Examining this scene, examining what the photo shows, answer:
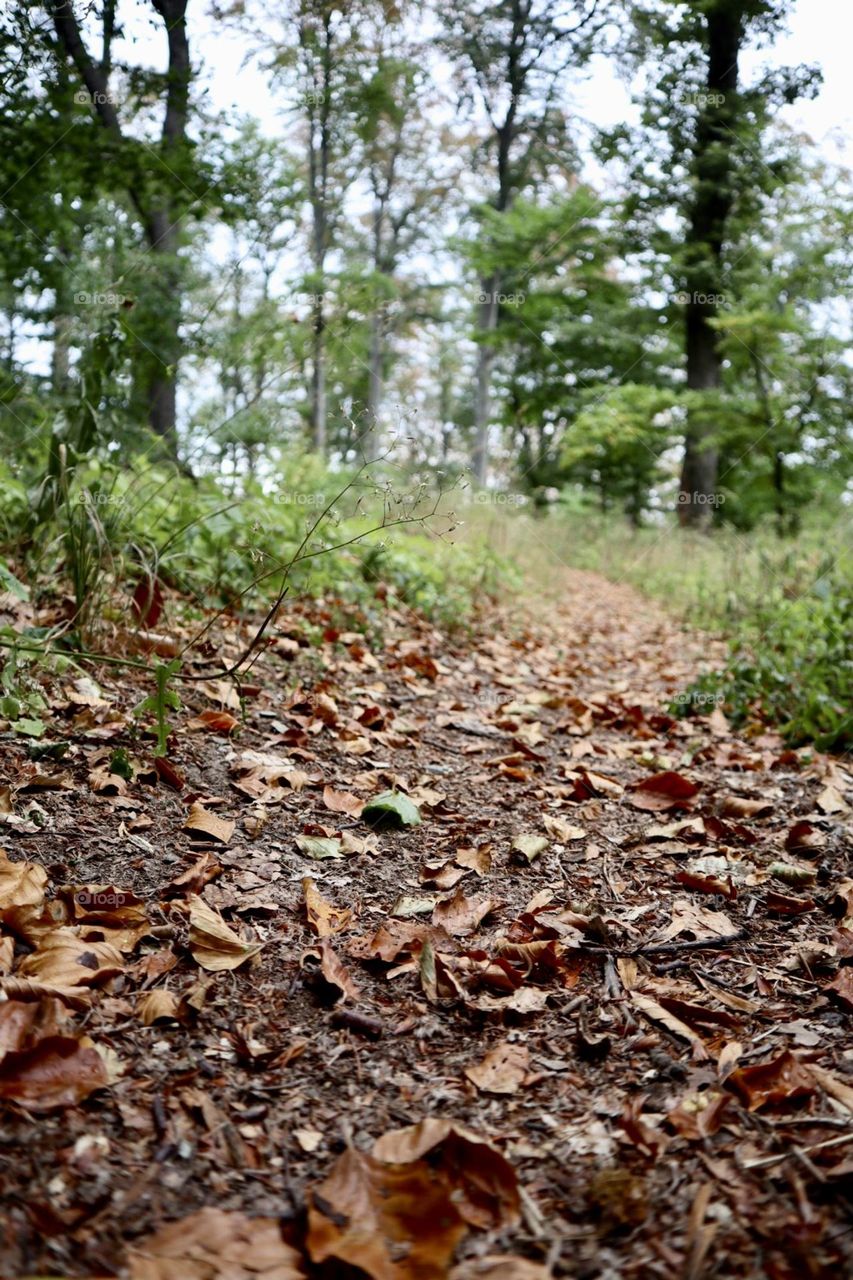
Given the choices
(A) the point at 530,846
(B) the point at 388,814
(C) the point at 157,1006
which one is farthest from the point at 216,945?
(A) the point at 530,846

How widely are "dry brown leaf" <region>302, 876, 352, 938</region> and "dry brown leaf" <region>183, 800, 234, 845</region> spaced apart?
286 mm

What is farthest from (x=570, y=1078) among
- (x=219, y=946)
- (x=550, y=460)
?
(x=550, y=460)

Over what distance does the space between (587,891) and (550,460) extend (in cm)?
2121

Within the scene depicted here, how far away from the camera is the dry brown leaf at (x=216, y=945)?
1.58 m

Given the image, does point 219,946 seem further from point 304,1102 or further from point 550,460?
point 550,460

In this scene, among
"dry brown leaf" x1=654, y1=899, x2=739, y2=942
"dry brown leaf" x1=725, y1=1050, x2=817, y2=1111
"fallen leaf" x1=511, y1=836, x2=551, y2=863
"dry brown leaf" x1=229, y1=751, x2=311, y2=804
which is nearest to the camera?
"dry brown leaf" x1=725, y1=1050, x2=817, y2=1111

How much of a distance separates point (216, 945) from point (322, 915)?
27 centimetres

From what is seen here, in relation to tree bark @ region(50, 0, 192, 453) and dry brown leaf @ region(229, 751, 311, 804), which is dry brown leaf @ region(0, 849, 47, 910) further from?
tree bark @ region(50, 0, 192, 453)

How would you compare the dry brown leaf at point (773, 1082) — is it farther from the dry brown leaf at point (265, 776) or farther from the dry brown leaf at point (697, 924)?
the dry brown leaf at point (265, 776)

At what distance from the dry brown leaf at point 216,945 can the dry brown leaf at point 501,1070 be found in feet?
1.65

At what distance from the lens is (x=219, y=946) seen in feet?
5.31

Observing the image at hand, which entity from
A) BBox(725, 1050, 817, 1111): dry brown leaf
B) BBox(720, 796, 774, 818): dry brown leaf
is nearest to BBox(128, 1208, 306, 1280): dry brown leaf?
BBox(725, 1050, 817, 1111): dry brown leaf

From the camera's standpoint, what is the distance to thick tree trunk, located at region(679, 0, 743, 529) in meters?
11.2

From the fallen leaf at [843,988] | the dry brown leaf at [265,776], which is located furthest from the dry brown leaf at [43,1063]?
the fallen leaf at [843,988]
